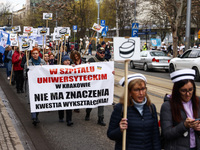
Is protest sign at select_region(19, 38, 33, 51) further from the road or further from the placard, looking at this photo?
the placard

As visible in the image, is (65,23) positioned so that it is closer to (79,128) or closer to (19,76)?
(19,76)

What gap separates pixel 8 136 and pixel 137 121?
13.7ft

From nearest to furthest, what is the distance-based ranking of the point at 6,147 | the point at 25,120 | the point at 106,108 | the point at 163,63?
the point at 6,147
the point at 25,120
the point at 106,108
the point at 163,63

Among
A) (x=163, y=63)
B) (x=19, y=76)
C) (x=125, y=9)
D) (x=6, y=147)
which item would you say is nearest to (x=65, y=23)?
(x=125, y=9)

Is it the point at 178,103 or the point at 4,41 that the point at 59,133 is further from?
the point at 4,41

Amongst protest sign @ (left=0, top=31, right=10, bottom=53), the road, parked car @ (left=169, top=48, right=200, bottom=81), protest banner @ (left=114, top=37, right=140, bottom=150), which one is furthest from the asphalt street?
protest sign @ (left=0, top=31, right=10, bottom=53)

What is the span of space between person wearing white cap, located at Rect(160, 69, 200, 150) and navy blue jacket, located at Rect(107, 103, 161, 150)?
0.43 ft

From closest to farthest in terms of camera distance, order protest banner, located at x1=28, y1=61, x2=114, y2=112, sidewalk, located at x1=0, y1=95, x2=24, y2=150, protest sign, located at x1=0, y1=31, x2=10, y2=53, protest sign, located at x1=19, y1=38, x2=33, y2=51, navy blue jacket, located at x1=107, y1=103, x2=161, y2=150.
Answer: navy blue jacket, located at x1=107, y1=103, x2=161, y2=150, sidewalk, located at x1=0, y1=95, x2=24, y2=150, protest banner, located at x1=28, y1=61, x2=114, y2=112, protest sign, located at x1=19, y1=38, x2=33, y2=51, protest sign, located at x1=0, y1=31, x2=10, y2=53

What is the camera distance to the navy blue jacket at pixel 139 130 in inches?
134

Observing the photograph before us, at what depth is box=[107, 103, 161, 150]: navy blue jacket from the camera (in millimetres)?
3408

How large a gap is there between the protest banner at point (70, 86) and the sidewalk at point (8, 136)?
26.7 inches

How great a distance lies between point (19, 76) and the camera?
43.7ft

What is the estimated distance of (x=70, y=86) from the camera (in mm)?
8133

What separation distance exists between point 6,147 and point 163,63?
18057 millimetres
